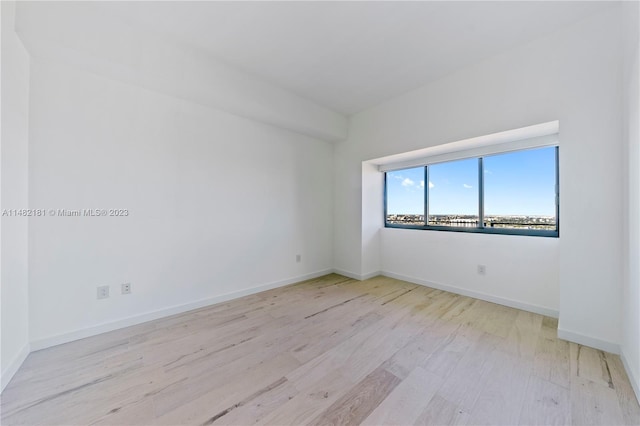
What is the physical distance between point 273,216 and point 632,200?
3381 millimetres

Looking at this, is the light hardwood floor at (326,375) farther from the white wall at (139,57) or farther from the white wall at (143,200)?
the white wall at (139,57)

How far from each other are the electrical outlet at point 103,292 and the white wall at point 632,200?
156 inches

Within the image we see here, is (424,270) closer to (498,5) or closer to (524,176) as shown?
(524,176)

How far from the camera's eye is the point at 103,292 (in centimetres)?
216

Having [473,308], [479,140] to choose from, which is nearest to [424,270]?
[473,308]

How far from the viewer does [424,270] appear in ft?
11.5

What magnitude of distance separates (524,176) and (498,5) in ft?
5.97

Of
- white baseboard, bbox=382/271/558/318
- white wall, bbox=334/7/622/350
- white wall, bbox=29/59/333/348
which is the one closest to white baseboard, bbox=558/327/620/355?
white wall, bbox=334/7/622/350

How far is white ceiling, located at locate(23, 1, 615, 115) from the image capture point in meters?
1.88

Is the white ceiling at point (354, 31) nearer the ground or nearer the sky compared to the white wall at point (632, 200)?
nearer the sky

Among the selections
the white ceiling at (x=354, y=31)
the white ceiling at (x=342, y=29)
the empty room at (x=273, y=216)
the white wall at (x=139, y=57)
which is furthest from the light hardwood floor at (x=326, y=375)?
the white ceiling at (x=354, y=31)

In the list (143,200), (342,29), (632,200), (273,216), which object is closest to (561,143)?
(632,200)

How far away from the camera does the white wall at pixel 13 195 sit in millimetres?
1536

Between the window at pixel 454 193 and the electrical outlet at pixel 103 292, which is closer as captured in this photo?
the electrical outlet at pixel 103 292
